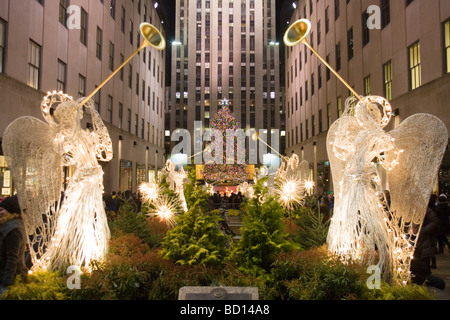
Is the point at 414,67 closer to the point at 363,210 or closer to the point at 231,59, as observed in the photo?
the point at 363,210

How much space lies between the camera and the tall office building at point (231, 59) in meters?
66.0

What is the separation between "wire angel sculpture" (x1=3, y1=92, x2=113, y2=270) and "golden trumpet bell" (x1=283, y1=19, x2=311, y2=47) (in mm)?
4104

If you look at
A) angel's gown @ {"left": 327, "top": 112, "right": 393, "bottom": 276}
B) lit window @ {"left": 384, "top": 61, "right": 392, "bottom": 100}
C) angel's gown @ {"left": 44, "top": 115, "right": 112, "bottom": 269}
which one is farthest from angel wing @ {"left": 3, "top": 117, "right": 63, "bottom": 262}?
lit window @ {"left": 384, "top": 61, "right": 392, "bottom": 100}

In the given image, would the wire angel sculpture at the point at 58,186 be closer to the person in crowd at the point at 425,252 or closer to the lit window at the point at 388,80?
the person in crowd at the point at 425,252

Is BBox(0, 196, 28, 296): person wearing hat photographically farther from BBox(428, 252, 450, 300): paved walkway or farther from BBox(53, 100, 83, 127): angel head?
BBox(428, 252, 450, 300): paved walkway

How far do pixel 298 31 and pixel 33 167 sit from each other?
5.10m

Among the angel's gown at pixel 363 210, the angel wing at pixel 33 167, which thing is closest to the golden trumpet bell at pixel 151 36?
the angel wing at pixel 33 167

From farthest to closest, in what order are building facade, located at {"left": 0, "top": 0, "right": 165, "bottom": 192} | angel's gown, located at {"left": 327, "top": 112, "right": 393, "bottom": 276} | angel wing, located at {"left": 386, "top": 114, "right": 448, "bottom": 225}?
building facade, located at {"left": 0, "top": 0, "right": 165, "bottom": 192} → angel's gown, located at {"left": 327, "top": 112, "right": 393, "bottom": 276} → angel wing, located at {"left": 386, "top": 114, "right": 448, "bottom": 225}

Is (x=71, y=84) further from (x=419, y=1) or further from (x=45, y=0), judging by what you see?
(x=419, y=1)

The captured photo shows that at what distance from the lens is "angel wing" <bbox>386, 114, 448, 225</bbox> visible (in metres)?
5.06

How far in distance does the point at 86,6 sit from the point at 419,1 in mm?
17373

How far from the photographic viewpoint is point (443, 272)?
7.89 metres

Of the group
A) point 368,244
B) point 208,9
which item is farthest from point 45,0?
point 208,9

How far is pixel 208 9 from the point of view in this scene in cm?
6612
